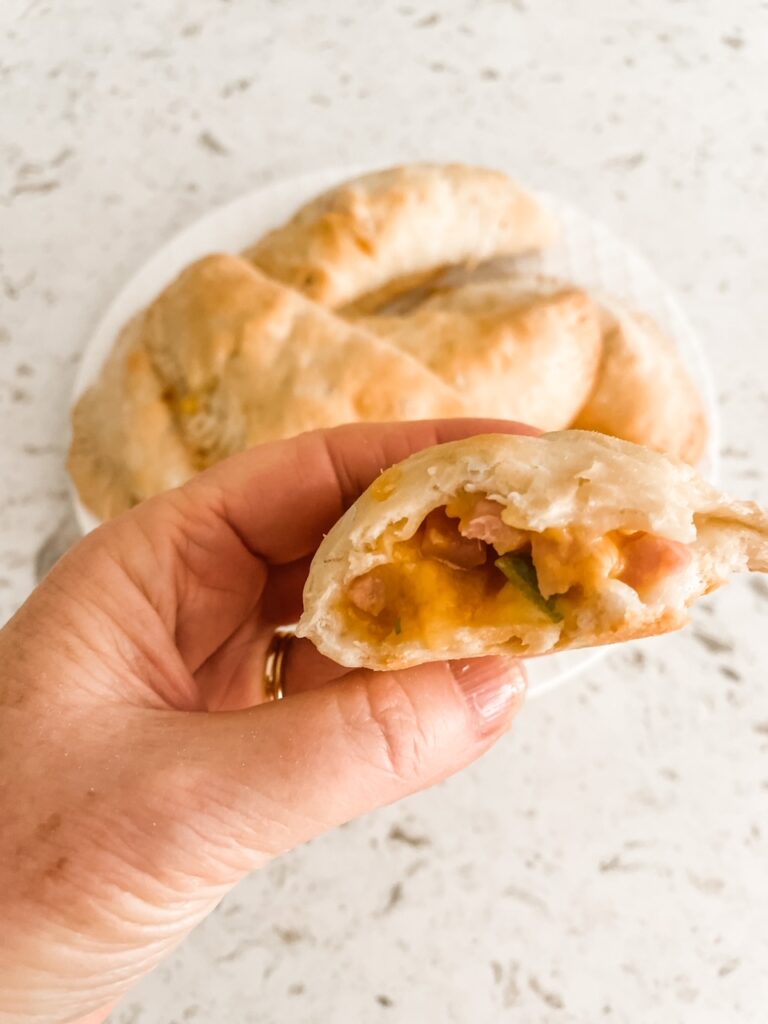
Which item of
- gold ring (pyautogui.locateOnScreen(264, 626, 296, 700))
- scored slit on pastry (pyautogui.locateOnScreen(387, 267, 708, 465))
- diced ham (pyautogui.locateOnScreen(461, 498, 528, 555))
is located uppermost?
diced ham (pyautogui.locateOnScreen(461, 498, 528, 555))

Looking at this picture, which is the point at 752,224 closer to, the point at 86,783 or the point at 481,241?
the point at 481,241

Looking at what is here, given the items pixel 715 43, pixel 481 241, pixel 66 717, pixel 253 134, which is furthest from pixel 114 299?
pixel 715 43

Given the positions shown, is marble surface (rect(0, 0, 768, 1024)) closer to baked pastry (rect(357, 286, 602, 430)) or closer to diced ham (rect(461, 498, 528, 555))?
baked pastry (rect(357, 286, 602, 430))

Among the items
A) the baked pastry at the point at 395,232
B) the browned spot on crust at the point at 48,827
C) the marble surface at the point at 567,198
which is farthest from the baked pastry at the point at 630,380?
the browned spot on crust at the point at 48,827

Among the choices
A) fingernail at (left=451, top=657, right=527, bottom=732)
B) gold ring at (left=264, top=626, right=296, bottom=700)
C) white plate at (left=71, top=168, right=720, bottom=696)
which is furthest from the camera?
white plate at (left=71, top=168, right=720, bottom=696)

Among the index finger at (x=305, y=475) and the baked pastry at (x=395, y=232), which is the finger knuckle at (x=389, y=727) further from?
the baked pastry at (x=395, y=232)

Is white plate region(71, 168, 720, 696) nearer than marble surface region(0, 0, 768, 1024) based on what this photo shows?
No

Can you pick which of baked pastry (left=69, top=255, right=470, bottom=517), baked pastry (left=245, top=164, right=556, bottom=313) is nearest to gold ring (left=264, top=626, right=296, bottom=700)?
baked pastry (left=69, top=255, right=470, bottom=517)

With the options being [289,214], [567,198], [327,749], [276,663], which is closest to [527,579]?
[327,749]
